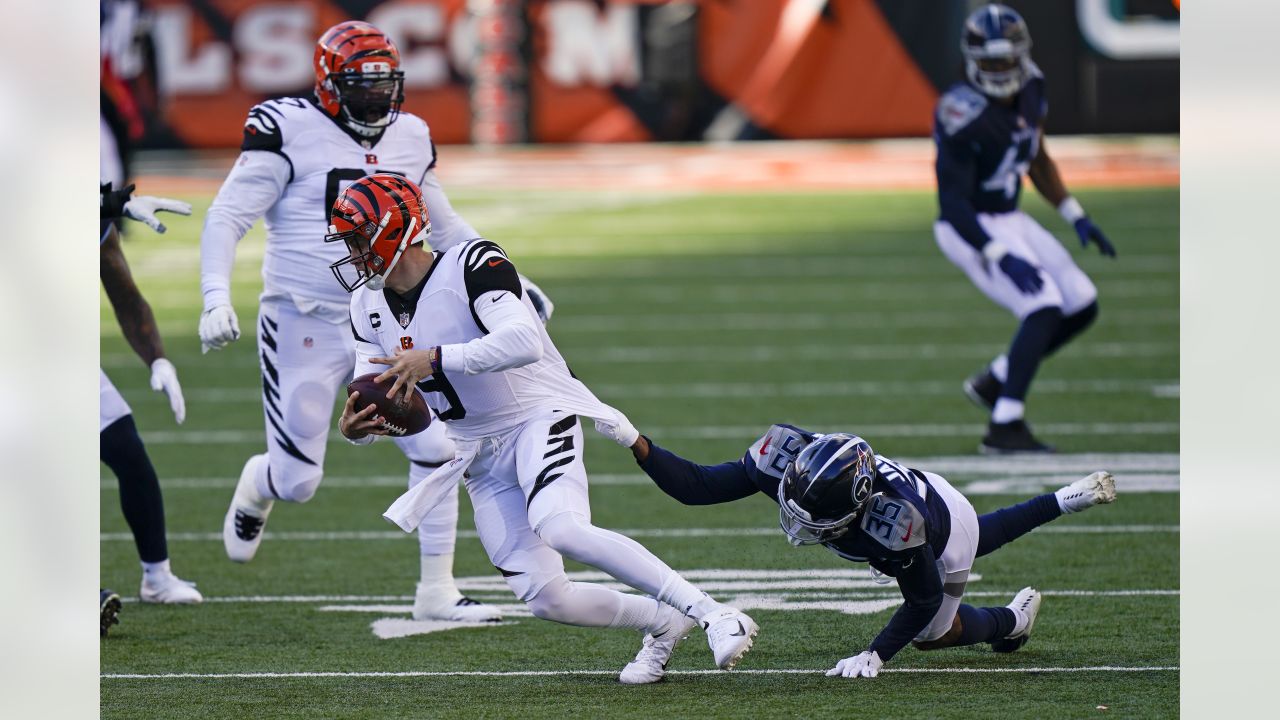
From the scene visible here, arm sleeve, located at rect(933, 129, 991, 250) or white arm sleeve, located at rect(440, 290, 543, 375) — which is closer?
white arm sleeve, located at rect(440, 290, 543, 375)

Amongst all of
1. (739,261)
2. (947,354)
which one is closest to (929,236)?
(739,261)

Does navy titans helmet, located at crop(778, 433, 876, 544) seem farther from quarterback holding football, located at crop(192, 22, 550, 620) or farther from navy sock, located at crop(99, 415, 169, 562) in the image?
navy sock, located at crop(99, 415, 169, 562)

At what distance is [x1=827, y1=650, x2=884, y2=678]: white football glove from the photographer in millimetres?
4520

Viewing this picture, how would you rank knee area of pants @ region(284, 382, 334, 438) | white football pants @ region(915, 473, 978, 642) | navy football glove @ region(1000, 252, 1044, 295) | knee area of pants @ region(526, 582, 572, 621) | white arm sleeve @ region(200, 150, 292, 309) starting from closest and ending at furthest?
knee area of pants @ region(526, 582, 572, 621), white football pants @ region(915, 473, 978, 642), white arm sleeve @ region(200, 150, 292, 309), knee area of pants @ region(284, 382, 334, 438), navy football glove @ region(1000, 252, 1044, 295)

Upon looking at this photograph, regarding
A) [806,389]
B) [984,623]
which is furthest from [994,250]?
[984,623]

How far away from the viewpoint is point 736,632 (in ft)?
14.1

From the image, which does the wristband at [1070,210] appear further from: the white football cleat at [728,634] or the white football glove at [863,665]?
the white football cleat at [728,634]

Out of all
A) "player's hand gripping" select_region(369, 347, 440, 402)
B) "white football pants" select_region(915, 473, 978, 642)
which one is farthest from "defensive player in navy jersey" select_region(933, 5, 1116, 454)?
"player's hand gripping" select_region(369, 347, 440, 402)

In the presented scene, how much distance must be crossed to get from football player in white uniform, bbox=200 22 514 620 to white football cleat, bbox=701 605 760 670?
1332 mm

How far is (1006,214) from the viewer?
8.31m

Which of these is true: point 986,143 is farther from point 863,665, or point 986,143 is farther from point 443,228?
point 863,665

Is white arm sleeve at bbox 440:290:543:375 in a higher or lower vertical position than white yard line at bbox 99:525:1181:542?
higher
